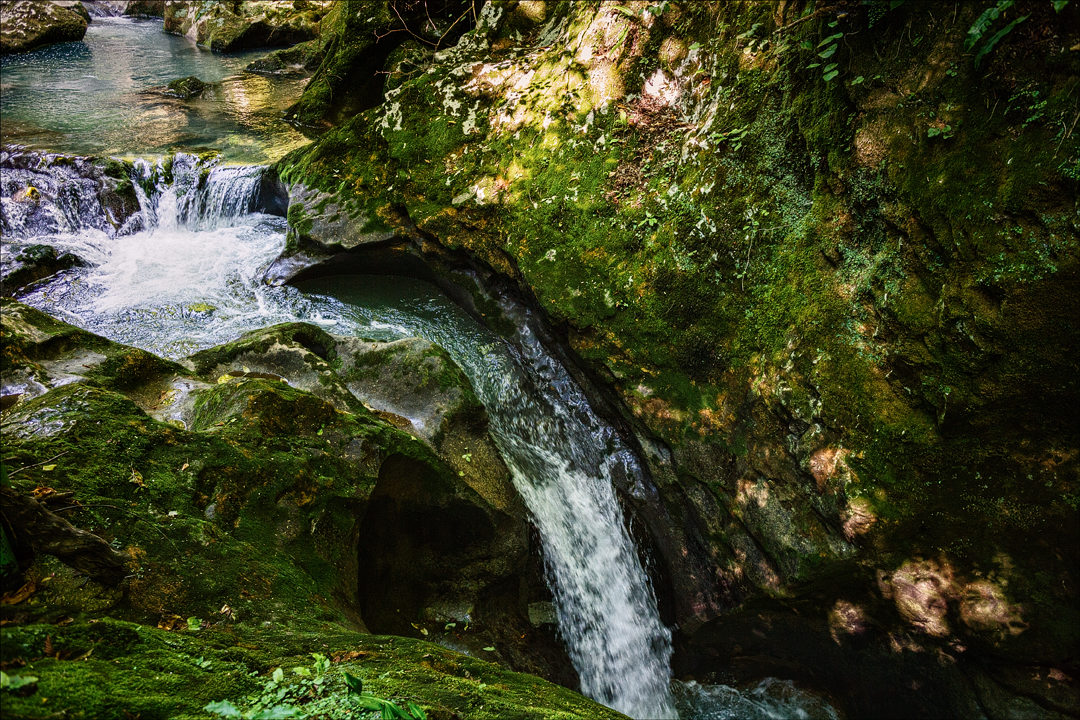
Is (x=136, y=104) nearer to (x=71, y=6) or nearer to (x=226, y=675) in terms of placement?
(x=71, y=6)

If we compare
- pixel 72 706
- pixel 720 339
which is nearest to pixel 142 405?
pixel 72 706

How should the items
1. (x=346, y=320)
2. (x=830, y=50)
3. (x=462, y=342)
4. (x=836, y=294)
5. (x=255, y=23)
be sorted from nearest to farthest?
1. (x=830, y=50)
2. (x=836, y=294)
3. (x=462, y=342)
4. (x=346, y=320)
5. (x=255, y=23)

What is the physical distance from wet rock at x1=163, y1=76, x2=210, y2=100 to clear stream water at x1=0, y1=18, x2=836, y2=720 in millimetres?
1242

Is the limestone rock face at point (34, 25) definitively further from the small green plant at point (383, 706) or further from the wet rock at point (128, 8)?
the small green plant at point (383, 706)

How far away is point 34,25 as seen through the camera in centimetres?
1866

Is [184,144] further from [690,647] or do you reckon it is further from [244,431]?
[690,647]

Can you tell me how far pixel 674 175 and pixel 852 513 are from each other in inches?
130

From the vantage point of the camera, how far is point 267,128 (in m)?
11.8

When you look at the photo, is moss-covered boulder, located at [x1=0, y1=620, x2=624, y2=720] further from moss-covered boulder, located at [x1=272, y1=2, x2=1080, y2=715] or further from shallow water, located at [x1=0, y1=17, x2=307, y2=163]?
shallow water, located at [x1=0, y1=17, x2=307, y2=163]

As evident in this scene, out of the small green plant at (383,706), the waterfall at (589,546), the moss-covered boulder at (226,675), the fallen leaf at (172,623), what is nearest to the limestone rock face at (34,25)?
the waterfall at (589,546)

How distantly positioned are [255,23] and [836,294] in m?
24.4

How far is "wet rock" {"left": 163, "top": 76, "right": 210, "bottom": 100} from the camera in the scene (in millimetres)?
13814

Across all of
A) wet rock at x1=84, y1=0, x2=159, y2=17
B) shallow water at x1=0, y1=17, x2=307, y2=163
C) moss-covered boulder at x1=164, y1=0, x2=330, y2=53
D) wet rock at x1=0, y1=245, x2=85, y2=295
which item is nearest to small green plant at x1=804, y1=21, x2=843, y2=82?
shallow water at x1=0, y1=17, x2=307, y2=163

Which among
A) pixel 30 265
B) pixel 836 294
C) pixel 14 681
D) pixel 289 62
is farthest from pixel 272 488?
pixel 289 62
